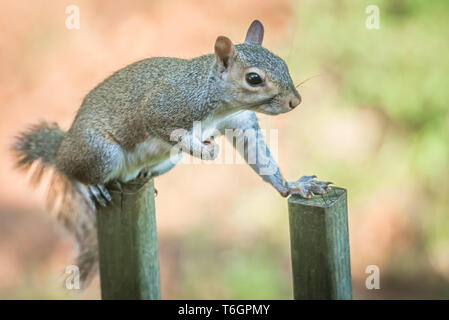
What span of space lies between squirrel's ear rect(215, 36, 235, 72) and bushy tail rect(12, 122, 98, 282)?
688 mm

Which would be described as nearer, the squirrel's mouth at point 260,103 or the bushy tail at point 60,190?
the squirrel's mouth at point 260,103

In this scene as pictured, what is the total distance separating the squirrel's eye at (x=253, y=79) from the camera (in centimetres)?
162

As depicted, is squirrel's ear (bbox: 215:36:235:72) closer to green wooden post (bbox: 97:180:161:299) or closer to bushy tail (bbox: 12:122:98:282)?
green wooden post (bbox: 97:180:161:299)

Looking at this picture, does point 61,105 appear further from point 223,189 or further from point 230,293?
point 230,293

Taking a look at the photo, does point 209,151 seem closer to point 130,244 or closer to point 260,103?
point 260,103

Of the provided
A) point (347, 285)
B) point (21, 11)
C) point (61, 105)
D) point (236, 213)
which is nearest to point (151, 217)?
point (347, 285)

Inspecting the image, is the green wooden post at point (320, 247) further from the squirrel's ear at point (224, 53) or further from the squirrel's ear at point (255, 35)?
the squirrel's ear at point (255, 35)

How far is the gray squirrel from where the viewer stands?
1653 mm

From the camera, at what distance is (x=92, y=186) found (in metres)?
1.87

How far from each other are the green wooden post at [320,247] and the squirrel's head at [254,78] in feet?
1.24

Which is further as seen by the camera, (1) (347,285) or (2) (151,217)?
(2) (151,217)

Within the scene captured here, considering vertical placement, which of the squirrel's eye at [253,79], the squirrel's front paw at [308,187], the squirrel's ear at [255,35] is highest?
the squirrel's ear at [255,35]

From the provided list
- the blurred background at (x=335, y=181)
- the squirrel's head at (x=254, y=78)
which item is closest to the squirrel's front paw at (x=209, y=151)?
the squirrel's head at (x=254, y=78)
